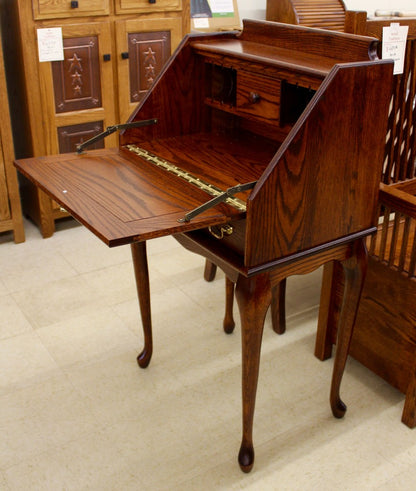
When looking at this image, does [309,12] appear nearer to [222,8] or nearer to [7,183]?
[222,8]

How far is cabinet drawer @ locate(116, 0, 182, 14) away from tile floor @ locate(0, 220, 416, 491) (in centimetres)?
135

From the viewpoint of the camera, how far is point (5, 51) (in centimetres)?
314

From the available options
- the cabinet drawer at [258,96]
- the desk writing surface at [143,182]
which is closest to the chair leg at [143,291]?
the desk writing surface at [143,182]

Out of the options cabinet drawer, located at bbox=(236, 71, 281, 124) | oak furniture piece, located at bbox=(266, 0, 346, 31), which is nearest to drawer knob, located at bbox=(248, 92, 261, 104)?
cabinet drawer, located at bbox=(236, 71, 281, 124)

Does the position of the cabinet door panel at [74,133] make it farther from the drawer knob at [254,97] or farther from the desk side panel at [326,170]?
the desk side panel at [326,170]

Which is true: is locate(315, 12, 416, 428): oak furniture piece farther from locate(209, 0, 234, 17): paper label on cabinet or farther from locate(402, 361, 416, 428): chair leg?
locate(209, 0, 234, 17): paper label on cabinet

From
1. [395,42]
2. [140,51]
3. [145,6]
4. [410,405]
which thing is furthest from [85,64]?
[410,405]

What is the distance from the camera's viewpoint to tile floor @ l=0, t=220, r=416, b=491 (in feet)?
5.78

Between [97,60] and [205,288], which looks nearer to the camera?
[205,288]

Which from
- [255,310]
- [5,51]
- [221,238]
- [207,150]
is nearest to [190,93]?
[207,150]

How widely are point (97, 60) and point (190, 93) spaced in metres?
1.29

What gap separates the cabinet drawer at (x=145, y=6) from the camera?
3.00 m

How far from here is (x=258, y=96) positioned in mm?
1711

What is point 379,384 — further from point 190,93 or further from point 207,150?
point 190,93
